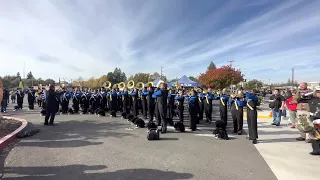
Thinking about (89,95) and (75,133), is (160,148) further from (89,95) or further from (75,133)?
(89,95)

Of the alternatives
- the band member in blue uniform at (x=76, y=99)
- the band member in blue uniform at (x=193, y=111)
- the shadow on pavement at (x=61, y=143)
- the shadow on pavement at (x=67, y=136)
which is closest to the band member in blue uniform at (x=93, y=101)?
the band member in blue uniform at (x=76, y=99)

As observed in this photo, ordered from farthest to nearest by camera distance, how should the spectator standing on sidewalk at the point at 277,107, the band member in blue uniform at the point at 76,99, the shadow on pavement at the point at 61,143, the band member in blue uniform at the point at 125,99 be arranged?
the band member in blue uniform at the point at 76,99 → the band member in blue uniform at the point at 125,99 → the spectator standing on sidewalk at the point at 277,107 → the shadow on pavement at the point at 61,143

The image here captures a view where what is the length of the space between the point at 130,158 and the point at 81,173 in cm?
137

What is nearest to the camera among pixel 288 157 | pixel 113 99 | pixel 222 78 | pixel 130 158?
pixel 130 158

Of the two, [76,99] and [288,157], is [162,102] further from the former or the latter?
[76,99]

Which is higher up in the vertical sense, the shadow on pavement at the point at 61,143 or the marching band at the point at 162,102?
the marching band at the point at 162,102

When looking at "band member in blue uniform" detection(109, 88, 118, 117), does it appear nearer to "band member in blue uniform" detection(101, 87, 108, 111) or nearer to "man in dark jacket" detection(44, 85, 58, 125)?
"band member in blue uniform" detection(101, 87, 108, 111)

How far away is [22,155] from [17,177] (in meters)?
1.65

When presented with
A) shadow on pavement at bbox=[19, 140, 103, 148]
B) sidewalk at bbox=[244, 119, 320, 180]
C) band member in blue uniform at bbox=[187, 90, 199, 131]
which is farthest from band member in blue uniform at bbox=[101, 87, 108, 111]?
sidewalk at bbox=[244, 119, 320, 180]

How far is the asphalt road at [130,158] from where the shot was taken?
15.5 ft

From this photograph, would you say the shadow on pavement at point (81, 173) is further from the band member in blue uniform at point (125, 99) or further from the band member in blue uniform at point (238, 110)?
the band member in blue uniform at point (125, 99)

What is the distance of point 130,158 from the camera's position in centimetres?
578

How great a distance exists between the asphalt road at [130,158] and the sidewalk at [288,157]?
26cm

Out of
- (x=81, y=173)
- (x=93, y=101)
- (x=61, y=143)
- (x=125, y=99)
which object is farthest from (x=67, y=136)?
(x=93, y=101)
